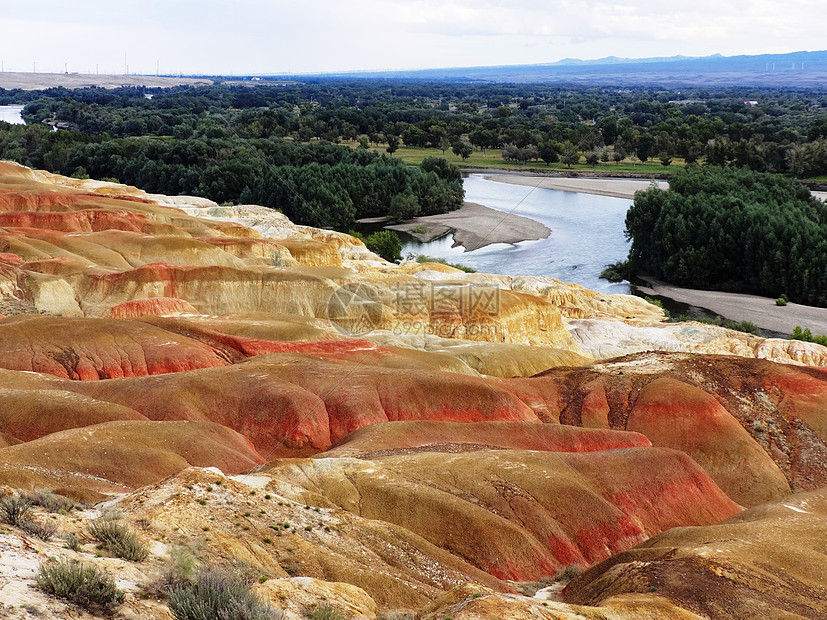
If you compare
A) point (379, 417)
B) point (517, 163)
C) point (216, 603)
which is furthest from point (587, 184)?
point (216, 603)

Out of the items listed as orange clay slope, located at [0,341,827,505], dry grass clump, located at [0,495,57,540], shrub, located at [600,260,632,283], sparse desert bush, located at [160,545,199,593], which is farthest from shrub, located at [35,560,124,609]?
shrub, located at [600,260,632,283]

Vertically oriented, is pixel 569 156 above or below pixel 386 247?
above

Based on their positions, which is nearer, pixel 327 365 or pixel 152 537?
pixel 152 537

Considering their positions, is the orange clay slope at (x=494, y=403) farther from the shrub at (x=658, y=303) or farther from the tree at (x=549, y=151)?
the tree at (x=549, y=151)

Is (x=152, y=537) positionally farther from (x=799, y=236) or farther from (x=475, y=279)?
(x=799, y=236)

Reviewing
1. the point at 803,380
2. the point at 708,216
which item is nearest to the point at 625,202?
the point at 708,216

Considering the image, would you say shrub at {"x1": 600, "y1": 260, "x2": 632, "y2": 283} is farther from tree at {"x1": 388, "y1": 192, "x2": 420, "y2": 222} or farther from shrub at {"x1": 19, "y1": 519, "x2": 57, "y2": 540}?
shrub at {"x1": 19, "y1": 519, "x2": 57, "y2": 540}

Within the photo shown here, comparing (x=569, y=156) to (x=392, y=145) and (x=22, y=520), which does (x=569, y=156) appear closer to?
(x=392, y=145)

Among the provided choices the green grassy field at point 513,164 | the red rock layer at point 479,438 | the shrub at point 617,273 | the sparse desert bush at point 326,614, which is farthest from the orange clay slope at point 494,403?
the green grassy field at point 513,164
